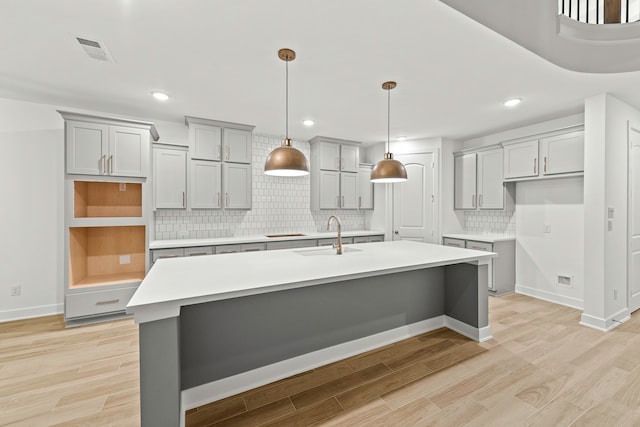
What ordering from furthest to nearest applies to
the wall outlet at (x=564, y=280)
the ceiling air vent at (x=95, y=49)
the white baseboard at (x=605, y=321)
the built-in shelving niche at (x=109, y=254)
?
the wall outlet at (x=564, y=280)
the built-in shelving niche at (x=109, y=254)
the white baseboard at (x=605, y=321)
the ceiling air vent at (x=95, y=49)

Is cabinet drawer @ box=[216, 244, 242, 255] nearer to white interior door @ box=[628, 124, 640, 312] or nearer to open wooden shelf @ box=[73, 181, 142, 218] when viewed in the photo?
open wooden shelf @ box=[73, 181, 142, 218]

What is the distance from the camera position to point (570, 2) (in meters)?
2.59

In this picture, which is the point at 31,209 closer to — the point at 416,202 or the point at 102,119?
the point at 102,119

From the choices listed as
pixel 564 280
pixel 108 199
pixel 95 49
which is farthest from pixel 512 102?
pixel 108 199

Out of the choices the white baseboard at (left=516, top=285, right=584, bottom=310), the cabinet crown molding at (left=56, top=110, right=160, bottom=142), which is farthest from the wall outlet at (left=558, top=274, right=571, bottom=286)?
the cabinet crown molding at (left=56, top=110, right=160, bottom=142)

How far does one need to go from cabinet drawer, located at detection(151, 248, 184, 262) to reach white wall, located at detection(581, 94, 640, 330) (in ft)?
16.1

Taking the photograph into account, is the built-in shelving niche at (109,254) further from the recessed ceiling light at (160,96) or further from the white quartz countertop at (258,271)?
the white quartz countertop at (258,271)

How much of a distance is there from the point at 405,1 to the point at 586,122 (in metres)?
2.96

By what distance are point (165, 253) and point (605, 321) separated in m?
5.20

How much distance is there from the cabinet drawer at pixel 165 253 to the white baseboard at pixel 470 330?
337cm

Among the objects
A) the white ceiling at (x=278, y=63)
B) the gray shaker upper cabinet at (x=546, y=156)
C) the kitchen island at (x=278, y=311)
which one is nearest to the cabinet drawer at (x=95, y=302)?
the kitchen island at (x=278, y=311)

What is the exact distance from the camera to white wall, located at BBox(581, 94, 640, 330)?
9.91ft

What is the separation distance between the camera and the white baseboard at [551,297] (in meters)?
3.72

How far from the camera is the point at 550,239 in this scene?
13.3 feet
